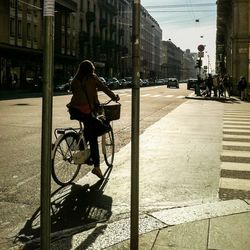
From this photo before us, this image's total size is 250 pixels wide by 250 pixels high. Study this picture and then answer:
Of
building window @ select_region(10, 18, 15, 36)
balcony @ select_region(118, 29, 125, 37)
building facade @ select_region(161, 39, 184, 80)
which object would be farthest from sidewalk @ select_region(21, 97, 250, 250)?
building facade @ select_region(161, 39, 184, 80)

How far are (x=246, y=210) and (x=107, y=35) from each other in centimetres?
7926

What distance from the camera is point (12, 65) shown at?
44438 mm

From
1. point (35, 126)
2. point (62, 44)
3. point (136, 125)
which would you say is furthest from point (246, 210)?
point (62, 44)

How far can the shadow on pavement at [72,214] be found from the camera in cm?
429

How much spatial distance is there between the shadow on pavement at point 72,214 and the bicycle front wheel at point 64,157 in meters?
0.19

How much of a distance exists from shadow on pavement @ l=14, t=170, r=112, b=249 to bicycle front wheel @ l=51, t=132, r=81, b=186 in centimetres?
19

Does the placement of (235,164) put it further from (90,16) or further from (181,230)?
(90,16)

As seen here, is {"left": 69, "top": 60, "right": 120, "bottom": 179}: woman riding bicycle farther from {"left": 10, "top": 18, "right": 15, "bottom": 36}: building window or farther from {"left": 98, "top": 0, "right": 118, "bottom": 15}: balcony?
{"left": 98, "top": 0, "right": 118, "bottom": 15}: balcony

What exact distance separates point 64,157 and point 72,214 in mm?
1474

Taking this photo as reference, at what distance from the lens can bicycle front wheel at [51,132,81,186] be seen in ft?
20.5

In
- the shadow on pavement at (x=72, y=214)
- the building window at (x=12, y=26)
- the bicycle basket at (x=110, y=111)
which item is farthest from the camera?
the building window at (x=12, y=26)

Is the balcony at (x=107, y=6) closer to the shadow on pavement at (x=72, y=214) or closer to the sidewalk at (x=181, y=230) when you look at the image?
the shadow on pavement at (x=72, y=214)

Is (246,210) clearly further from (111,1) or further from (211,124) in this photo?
(111,1)

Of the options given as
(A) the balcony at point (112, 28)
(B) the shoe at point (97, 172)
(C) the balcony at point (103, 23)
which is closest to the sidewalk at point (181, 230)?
(B) the shoe at point (97, 172)
